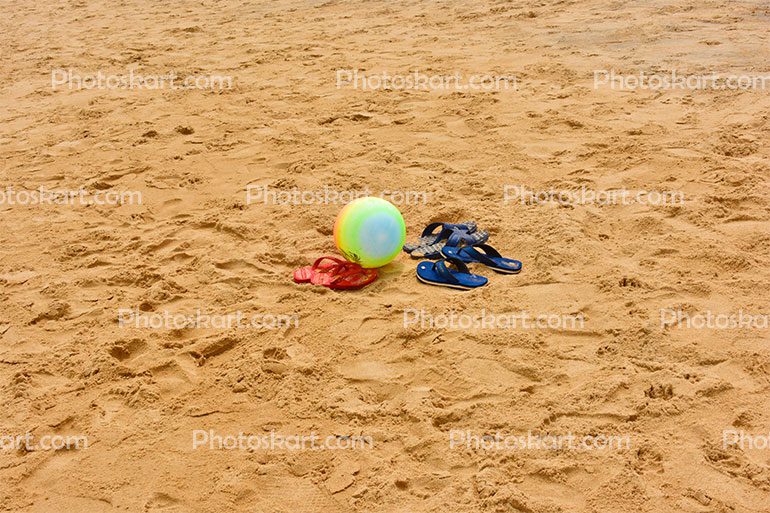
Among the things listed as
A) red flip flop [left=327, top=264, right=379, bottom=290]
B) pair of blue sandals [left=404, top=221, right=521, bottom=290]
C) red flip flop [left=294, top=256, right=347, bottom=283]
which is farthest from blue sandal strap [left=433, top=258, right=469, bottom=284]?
red flip flop [left=294, top=256, right=347, bottom=283]

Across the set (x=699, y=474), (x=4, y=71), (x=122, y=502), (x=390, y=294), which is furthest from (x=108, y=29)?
(x=699, y=474)

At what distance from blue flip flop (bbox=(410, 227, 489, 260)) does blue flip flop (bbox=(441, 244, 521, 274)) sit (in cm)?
4

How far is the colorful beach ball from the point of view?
407cm

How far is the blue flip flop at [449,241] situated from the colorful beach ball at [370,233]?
7.8 inches

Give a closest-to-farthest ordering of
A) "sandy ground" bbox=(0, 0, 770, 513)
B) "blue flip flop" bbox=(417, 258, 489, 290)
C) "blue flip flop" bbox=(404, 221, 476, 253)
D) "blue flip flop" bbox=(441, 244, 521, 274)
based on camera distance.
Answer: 1. "sandy ground" bbox=(0, 0, 770, 513)
2. "blue flip flop" bbox=(417, 258, 489, 290)
3. "blue flip flop" bbox=(441, 244, 521, 274)
4. "blue flip flop" bbox=(404, 221, 476, 253)

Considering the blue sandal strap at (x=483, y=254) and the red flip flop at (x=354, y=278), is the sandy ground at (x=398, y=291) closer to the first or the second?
the red flip flop at (x=354, y=278)

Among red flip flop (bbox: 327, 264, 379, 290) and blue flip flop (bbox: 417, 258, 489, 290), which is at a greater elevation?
blue flip flop (bbox: 417, 258, 489, 290)

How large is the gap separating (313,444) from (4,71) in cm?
756

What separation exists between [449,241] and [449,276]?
28 centimetres

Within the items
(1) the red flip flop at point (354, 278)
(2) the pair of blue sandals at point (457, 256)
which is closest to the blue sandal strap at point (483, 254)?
(2) the pair of blue sandals at point (457, 256)

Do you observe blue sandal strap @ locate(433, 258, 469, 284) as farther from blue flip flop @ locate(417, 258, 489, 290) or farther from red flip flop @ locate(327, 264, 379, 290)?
red flip flop @ locate(327, 264, 379, 290)

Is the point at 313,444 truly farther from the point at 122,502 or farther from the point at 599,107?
the point at 599,107

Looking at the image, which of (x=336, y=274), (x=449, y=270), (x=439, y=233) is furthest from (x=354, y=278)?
(x=439, y=233)

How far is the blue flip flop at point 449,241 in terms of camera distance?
4234 millimetres
